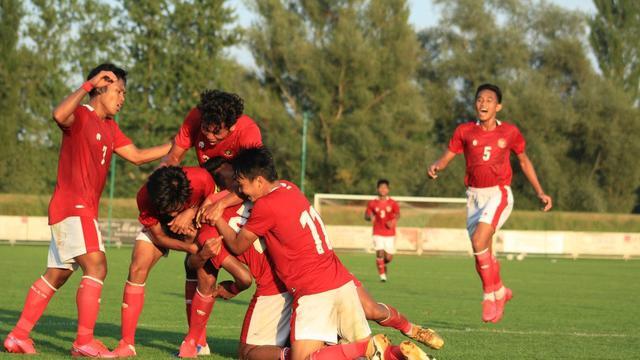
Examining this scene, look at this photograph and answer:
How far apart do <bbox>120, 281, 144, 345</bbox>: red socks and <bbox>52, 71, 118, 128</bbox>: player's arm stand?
4.77ft

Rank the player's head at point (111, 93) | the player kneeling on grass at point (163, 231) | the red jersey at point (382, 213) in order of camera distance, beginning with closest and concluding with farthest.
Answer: the player kneeling on grass at point (163, 231) < the player's head at point (111, 93) < the red jersey at point (382, 213)

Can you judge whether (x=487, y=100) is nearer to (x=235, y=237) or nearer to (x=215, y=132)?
(x=215, y=132)

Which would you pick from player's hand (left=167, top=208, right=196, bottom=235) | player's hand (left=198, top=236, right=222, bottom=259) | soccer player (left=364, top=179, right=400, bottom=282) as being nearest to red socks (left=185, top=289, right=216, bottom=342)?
player's hand (left=198, top=236, right=222, bottom=259)

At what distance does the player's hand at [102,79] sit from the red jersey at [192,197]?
2.84 ft

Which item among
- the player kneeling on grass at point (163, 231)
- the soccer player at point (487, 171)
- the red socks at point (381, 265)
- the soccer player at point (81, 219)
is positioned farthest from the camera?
the red socks at point (381, 265)

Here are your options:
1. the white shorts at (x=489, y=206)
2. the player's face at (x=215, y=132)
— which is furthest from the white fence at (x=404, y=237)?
the player's face at (x=215, y=132)

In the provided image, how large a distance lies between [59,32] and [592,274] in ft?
115

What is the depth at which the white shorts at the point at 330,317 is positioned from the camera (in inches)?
277

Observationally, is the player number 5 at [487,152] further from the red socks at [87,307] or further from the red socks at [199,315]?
the red socks at [87,307]

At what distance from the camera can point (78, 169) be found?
799 cm

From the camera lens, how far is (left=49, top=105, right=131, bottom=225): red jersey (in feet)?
26.1

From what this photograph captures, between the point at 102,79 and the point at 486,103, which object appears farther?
the point at 486,103

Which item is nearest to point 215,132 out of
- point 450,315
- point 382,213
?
point 450,315

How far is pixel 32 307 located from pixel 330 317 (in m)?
2.59
